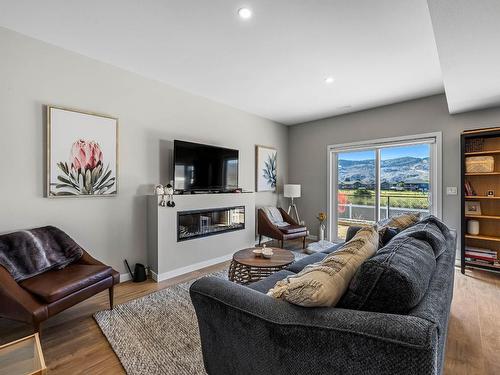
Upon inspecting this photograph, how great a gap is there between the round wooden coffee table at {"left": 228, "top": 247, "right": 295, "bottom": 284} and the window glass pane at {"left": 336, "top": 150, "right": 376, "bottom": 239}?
2.66 metres

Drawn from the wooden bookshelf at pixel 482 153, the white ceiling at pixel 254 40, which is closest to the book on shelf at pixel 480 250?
the wooden bookshelf at pixel 482 153

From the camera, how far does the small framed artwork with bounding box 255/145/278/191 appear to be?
488cm

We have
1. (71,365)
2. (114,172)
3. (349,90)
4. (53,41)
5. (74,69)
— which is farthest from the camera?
(349,90)

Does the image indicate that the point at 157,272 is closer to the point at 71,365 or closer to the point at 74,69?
the point at 71,365

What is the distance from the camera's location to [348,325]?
0.85 meters

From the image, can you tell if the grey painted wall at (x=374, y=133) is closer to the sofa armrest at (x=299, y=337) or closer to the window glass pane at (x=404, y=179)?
the window glass pane at (x=404, y=179)

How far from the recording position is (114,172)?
2.93 meters

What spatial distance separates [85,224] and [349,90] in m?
3.85

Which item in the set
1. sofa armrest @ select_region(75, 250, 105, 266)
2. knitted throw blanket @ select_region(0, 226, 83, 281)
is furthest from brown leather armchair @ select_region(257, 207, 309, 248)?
knitted throw blanket @ select_region(0, 226, 83, 281)

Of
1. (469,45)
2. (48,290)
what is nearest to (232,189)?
(48,290)

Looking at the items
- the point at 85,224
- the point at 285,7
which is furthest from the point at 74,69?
the point at 285,7

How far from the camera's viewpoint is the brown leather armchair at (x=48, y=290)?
1.71m

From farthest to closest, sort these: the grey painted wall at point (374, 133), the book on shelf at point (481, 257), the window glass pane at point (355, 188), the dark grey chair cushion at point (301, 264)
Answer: the window glass pane at point (355, 188)
the grey painted wall at point (374, 133)
the book on shelf at point (481, 257)
the dark grey chair cushion at point (301, 264)

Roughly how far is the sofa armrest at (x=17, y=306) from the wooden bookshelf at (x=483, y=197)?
4650 millimetres
